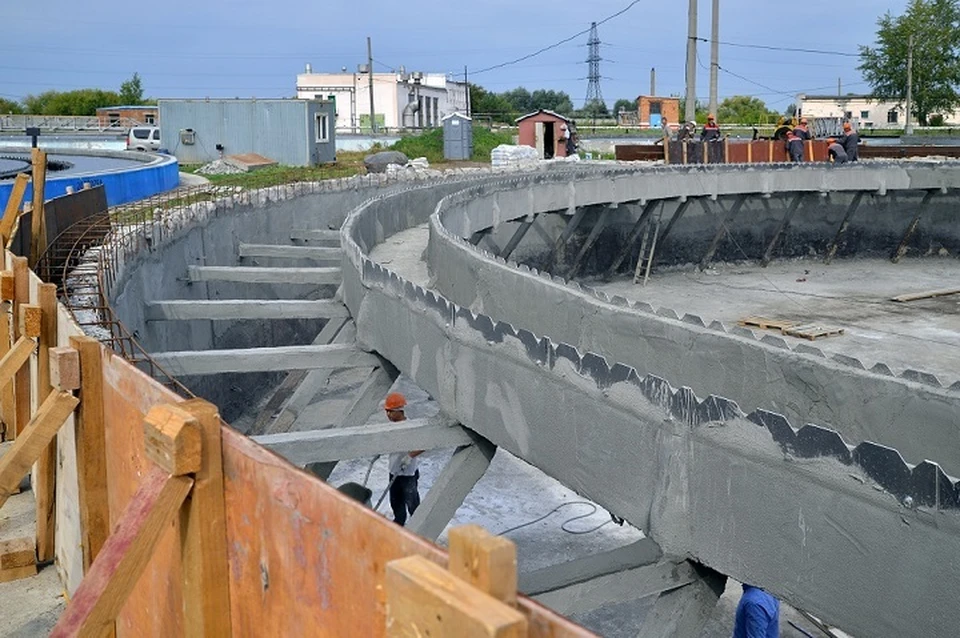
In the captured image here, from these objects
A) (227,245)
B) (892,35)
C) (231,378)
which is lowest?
(231,378)

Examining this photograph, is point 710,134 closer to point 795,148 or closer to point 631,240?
point 795,148

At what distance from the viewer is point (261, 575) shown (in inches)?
140

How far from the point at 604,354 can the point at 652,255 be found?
1611 centimetres

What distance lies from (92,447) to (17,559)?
5.76 feet

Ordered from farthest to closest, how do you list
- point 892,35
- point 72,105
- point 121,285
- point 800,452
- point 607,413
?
point 72,105
point 892,35
point 121,285
point 607,413
point 800,452

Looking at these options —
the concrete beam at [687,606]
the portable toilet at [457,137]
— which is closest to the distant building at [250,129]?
the portable toilet at [457,137]

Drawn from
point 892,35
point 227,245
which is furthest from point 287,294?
point 892,35

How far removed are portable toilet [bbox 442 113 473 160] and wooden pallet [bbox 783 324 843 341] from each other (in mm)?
29452

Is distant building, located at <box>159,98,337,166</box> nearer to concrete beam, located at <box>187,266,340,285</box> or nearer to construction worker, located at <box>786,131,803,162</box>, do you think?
construction worker, located at <box>786,131,803,162</box>

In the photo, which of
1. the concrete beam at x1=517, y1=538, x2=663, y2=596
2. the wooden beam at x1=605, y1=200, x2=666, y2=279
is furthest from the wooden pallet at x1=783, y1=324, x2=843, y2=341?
the concrete beam at x1=517, y1=538, x2=663, y2=596

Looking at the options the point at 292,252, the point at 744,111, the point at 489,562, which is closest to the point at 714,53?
the point at 292,252

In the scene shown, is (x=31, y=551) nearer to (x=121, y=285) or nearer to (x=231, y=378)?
(x=121, y=285)

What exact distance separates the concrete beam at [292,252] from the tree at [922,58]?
223 feet

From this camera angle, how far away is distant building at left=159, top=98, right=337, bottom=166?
41.5m
